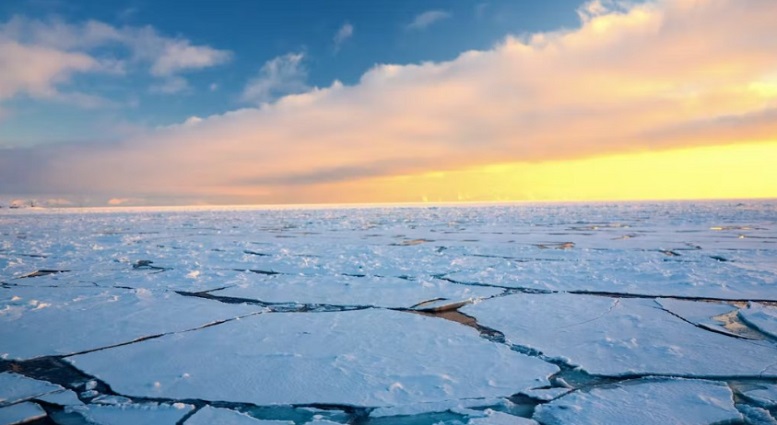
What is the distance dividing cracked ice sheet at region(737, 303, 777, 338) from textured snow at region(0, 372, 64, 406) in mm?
3948

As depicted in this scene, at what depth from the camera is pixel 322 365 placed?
232cm

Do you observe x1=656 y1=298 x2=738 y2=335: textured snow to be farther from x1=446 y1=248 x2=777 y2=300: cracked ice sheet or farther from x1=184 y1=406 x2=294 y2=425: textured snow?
x1=184 y1=406 x2=294 y2=425: textured snow

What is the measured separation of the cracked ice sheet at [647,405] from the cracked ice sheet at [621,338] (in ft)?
0.59

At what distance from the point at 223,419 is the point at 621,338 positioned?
2.26 metres

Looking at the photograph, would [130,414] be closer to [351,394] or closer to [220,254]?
[351,394]

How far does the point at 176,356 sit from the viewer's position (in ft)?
8.11

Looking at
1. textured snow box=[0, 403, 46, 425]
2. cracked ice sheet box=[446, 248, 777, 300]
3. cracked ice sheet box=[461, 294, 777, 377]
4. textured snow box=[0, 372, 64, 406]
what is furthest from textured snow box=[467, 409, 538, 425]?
cracked ice sheet box=[446, 248, 777, 300]

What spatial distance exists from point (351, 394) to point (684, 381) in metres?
1.54

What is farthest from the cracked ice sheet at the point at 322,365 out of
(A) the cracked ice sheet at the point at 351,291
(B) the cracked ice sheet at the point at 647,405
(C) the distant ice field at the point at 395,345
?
(A) the cracked ice sheet at the point at 351,291

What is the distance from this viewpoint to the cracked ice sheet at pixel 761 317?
9.16 ft

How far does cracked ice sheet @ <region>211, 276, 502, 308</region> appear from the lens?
12.7ft

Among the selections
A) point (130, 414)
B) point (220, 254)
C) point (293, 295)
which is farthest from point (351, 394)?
point (220, 254)

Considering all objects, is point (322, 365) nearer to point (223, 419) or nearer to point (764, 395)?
point (223, 419)

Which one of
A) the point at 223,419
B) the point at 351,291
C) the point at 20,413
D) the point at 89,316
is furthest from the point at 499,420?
the point at 89,316
